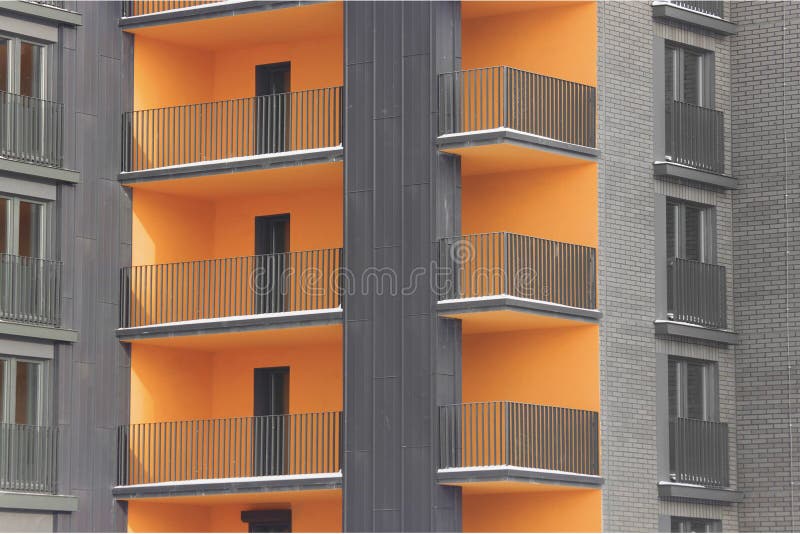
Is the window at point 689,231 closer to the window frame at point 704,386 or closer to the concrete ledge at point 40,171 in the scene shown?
the window frame at point 704,386

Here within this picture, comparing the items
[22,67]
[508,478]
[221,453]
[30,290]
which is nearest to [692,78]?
[508,478]

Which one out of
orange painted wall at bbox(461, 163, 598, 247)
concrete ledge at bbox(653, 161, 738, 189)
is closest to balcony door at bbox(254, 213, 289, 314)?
orange painted wall at bbox(461, 163, 598, 247)

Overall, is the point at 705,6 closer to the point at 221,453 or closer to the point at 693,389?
the point at 693,389

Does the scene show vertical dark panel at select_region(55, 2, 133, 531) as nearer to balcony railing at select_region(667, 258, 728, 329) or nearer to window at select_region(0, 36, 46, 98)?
window at select_region(0, 36, 46, 98)

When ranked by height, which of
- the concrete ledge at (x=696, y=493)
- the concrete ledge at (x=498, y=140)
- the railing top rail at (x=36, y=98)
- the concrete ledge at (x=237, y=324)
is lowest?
the concrete ledge at (x=696, y=493)

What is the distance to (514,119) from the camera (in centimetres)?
4041

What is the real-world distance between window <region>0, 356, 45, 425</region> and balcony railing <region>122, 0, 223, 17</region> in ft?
25.3

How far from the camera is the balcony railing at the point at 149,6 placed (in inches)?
1766

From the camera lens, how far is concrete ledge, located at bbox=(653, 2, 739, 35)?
42812 mm

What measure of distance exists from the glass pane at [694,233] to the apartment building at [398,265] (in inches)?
2.6

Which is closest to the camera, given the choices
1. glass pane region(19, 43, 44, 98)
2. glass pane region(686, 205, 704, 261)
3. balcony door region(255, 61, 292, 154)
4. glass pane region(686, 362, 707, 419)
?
glass pane region(686, 362, 707, 419)

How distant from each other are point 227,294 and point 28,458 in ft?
17.4

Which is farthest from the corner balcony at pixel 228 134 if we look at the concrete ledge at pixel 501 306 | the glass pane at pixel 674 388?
the glass pane at pixel 674 388

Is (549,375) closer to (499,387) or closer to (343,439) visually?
(499,387)
